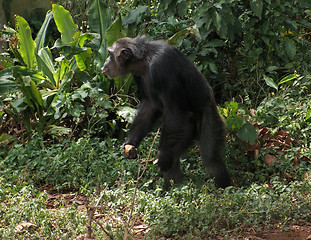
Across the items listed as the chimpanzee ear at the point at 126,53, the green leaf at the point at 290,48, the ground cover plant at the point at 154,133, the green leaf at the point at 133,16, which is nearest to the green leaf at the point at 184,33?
the ground cover plant at the point at 154,133

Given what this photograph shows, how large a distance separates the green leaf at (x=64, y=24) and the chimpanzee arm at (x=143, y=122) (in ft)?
6.97

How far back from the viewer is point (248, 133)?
600cm

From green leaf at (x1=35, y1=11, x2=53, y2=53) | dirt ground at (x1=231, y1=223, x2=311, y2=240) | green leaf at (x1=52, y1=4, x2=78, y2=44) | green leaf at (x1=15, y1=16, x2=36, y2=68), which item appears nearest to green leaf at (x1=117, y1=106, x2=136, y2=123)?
green leaf at (x1=52, y1=4, x2=78, y2=44)

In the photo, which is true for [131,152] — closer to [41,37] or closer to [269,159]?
[269,159]

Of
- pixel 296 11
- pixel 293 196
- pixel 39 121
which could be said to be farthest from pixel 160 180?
pixel 296 11

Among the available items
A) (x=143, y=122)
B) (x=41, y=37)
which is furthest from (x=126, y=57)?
(x=41, y=37)

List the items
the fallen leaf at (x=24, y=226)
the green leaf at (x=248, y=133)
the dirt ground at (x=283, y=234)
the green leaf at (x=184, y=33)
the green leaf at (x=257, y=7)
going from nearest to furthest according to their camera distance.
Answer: the dirt ground at (x=283, y=234)
the fallen leaf at (x=24, y=226)
the green leaf at (x=248, y=133)
the green leaf at (x=257, y=7)
the green leaf at (x=184, y=33)

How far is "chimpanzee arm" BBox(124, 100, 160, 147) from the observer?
6.05 metres

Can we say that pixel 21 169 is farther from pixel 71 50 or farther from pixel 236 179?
pixel 236 179

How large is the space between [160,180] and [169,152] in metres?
0.51

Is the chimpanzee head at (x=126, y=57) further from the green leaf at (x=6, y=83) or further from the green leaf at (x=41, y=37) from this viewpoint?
the green leaf at (x=41, y=37)

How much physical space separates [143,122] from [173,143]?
0.61m

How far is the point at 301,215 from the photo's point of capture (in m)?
4.79

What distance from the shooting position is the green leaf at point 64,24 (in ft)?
24.9
